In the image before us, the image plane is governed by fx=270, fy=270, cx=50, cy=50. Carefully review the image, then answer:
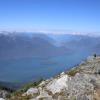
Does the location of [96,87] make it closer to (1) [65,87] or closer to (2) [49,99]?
(1) [65,87]

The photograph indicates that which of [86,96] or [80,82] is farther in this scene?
[80,82]

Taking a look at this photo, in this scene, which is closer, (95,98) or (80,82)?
(95,98)

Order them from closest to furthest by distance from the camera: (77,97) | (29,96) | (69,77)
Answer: (77,97), (29,96), (69,77)

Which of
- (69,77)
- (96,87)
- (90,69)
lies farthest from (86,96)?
(90,69)

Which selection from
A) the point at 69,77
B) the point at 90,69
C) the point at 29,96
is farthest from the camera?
the point at 90,69

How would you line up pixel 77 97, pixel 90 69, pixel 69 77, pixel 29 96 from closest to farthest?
pixel 77 97, pixel 29 96, pixel 69 77, pixel 90 69

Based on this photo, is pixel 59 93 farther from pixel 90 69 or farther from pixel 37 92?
pixel 90 69

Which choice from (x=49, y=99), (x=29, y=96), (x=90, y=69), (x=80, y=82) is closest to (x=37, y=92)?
(x=29, y=96)

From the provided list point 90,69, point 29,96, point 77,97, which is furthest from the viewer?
point 90,69
